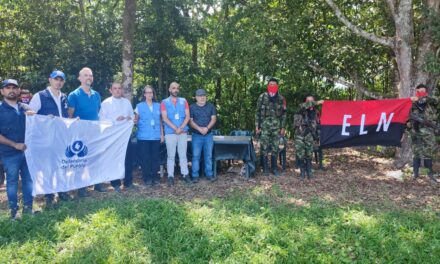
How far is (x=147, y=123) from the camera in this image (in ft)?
21.7

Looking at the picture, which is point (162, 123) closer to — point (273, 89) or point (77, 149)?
point (77, 149)

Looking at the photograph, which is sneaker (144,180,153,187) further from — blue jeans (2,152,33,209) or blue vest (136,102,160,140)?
blue jeans (2,152,33,209)

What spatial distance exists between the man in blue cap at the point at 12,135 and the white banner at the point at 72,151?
0.42ft

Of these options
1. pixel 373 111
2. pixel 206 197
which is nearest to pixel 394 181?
pixel 373 111

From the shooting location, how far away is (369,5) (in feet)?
32.3

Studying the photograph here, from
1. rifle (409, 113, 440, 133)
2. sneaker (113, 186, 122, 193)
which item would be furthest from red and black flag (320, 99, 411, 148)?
sneaker (113, 186, 122, 193)

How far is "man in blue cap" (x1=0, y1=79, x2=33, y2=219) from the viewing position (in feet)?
16.3

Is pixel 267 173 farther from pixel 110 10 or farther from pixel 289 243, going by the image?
pixel 110 10

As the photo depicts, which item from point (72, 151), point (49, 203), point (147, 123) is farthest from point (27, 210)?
point (147, 123)

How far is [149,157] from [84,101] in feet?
5.06

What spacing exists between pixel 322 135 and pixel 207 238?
413 cm

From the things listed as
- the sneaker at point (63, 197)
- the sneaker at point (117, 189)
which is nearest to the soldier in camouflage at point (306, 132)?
the sneaker at point (117, 189)

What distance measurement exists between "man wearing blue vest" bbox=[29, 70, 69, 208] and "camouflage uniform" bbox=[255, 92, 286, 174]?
3.80 m

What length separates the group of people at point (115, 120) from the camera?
507 cm
